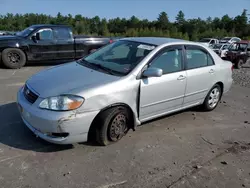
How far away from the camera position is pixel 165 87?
3.86 meters

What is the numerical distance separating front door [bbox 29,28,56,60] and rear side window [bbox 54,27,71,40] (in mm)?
200

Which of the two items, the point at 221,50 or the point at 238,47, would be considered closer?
the point at 221,50

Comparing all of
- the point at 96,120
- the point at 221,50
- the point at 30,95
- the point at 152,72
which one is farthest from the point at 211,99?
the point at 221,50

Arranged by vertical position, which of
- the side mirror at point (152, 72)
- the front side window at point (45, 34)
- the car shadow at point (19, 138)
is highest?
the front side window at point (45, 34)

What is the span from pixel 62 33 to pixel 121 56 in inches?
233

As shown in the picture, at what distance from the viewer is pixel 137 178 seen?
282cm

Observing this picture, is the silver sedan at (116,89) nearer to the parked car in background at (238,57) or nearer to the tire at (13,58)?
the tire at (13,58)

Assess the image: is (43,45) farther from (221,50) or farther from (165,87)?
(221,50)

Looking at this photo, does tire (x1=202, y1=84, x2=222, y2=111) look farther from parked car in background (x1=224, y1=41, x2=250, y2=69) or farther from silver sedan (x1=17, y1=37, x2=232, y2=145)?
parked car in background (x1=224, y1=41, x2=250, y2=69)

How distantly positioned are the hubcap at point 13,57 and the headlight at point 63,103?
6212 millimetres

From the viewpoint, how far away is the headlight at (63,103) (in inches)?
117

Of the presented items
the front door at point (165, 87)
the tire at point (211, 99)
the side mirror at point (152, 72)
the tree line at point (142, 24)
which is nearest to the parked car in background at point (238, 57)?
the tire at point (211, 99)

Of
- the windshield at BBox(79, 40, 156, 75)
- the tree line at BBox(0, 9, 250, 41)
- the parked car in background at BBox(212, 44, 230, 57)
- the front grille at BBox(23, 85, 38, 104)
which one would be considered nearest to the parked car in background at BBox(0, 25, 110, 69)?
the windshield at BBox(79, 40, 156, 75)

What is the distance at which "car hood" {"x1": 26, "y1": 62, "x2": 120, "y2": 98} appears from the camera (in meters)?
3.13
